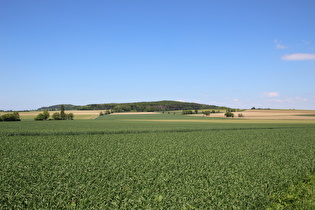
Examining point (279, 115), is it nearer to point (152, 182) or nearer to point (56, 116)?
point (56, 116)

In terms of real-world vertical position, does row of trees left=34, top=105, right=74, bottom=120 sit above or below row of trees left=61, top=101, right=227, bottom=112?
below

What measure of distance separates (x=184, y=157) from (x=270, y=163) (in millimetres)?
5275

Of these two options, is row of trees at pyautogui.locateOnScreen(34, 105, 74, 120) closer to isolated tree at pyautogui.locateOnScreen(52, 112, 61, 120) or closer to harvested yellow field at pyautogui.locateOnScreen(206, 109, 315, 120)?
isolated tree at pyautogui.locateOnScreen(52, 112, 61, 120)

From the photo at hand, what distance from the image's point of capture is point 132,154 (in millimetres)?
17625

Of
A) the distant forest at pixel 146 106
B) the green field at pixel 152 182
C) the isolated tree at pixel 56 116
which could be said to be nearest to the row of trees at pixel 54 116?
the isolated tree at pixel 56 116

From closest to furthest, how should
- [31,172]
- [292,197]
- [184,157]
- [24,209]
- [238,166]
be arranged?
[24,209]
[292,197]
[31,172]
[238,166]
[184,157]

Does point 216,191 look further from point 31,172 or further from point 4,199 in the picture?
point 31,172

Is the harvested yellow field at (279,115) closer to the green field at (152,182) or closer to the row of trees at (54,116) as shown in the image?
the row of trees at (54,116)

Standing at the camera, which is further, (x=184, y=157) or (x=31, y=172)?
(x=184, y=157)

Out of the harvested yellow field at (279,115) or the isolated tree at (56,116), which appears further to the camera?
the harvested yellow field at (279,115)

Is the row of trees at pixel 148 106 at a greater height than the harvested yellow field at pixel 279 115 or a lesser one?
greater

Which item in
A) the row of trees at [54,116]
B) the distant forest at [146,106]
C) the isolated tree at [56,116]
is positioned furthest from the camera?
the distant forest at [146,106]

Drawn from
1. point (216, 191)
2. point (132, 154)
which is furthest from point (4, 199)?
point (132, 154)

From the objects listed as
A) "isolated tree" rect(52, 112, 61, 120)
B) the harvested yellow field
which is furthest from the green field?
the harvested yellow field
